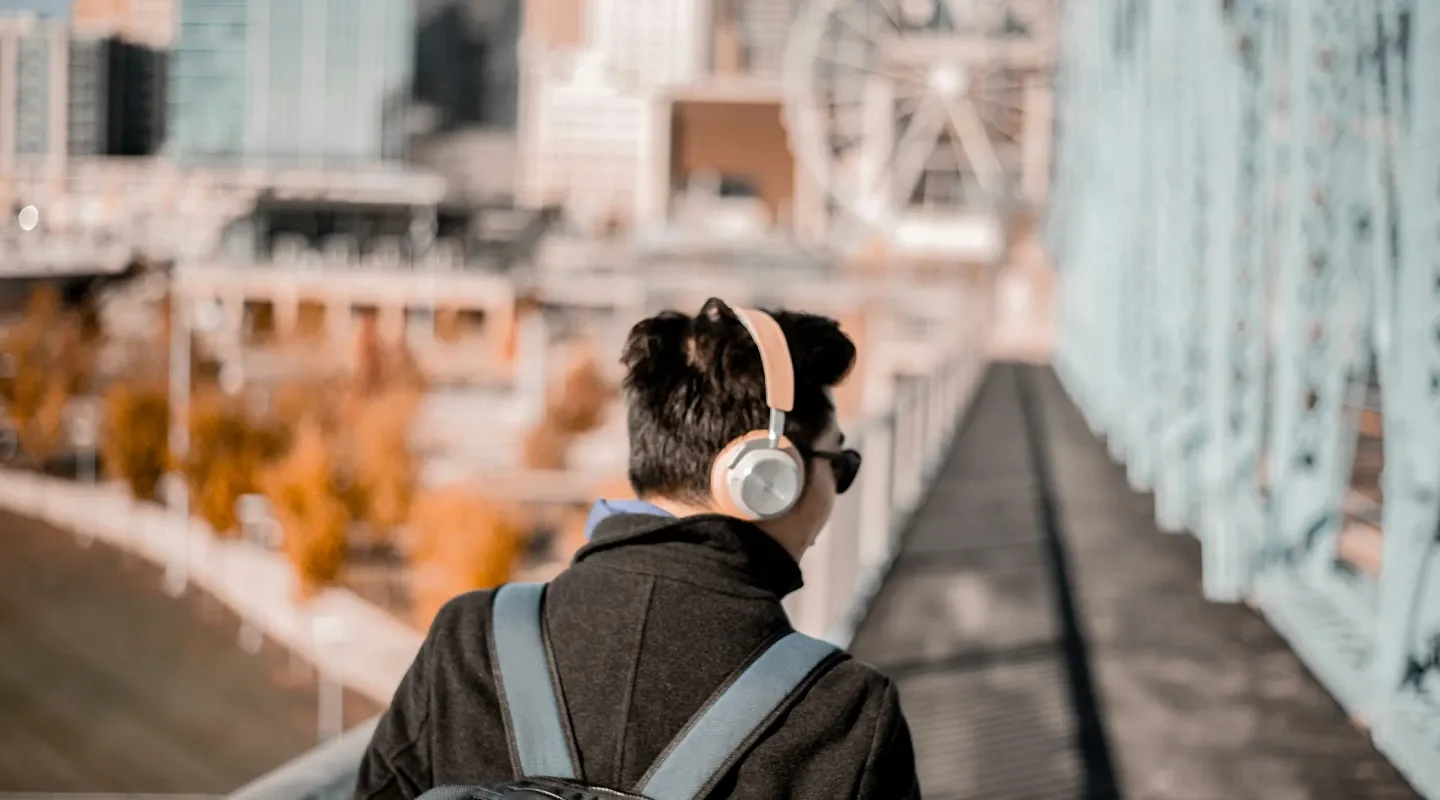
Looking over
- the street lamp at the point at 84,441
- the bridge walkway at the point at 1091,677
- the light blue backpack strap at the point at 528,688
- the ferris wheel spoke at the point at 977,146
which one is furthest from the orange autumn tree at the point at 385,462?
the light blue backpack strap at the point at 528,688

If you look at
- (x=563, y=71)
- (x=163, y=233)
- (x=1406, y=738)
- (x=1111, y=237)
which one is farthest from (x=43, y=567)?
(x=563, y=71)

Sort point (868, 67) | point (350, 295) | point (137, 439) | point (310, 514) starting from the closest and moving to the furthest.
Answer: point (310, 514) → point (137, 439) → point (868, 67) → point (350, 295)

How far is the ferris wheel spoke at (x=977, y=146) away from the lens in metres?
55.2

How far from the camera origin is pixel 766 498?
167 cm

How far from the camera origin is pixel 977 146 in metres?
55.6

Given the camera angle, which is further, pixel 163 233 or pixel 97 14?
pixel 163 233

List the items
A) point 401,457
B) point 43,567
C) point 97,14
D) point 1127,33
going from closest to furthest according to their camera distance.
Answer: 1. point 97,14
2. point 1127,33
3. point 43,567
4. point 401,457

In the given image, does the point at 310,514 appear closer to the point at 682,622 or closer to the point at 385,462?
the point at 385,462

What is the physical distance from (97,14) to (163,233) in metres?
38.6

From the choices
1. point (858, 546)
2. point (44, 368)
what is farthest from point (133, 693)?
point (44, 368)

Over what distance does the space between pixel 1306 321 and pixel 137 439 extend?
40.0 metres

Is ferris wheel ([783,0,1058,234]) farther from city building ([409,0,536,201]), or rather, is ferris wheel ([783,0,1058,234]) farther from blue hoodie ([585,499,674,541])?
blue hoodie ([585,499,674,541])

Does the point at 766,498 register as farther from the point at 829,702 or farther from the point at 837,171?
the point at 837,171

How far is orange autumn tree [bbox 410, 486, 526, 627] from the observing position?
29688mm
